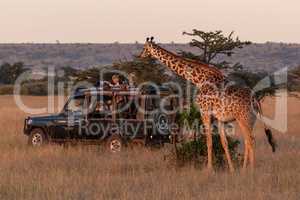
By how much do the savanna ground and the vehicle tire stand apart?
263mm

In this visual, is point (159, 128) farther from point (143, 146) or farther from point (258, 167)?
point (258, 167)

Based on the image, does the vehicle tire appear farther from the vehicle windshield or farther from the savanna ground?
the vehicle windshield

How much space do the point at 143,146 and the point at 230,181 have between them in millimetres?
4605

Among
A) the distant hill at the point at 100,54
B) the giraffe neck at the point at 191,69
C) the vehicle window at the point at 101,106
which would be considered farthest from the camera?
the distant hill at the point at 100,54

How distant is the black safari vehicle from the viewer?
15.6 m

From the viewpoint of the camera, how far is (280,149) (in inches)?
645

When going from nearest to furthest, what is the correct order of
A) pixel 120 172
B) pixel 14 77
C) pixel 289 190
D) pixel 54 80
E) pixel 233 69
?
pixel 289 190, pixel 120 172, pixel 233 69, pixel 54 80, pixel 14 77

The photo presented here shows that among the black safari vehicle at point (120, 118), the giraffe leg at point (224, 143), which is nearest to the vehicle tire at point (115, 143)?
the black safari vehicle at point (120, 118)

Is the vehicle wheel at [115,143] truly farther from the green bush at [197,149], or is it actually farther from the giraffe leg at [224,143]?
the giraffe leg at [224,143]

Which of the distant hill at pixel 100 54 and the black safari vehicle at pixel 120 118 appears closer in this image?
the black safari vehicle at pixel 120 118

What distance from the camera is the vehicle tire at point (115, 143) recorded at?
1576 centimetres

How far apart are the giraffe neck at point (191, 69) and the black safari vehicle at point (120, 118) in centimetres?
193

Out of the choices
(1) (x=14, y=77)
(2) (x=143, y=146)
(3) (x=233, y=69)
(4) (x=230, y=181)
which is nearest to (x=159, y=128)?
(2) (x=143, y=146)

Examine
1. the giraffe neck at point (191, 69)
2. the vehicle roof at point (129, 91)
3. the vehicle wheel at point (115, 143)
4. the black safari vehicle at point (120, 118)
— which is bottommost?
the vehicle wheel at point (115, 143)
